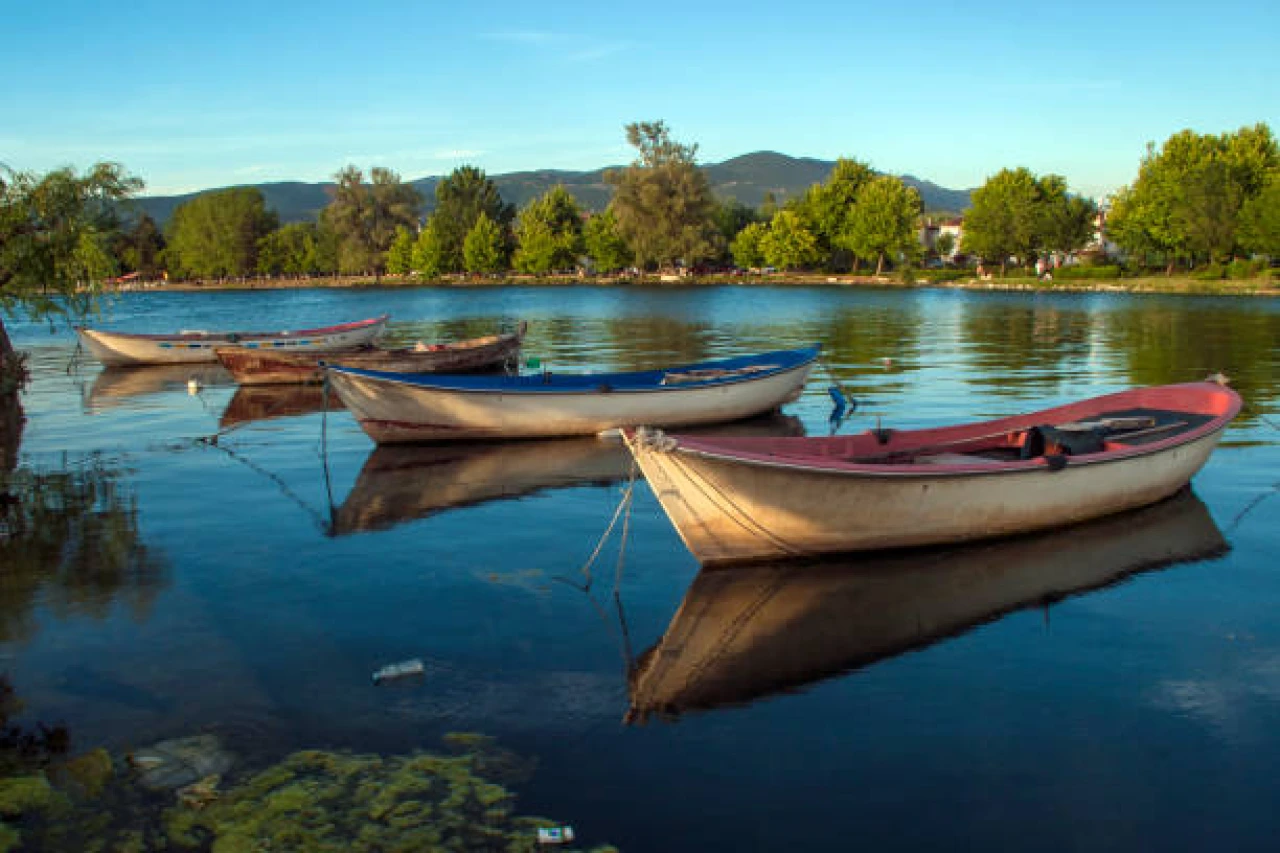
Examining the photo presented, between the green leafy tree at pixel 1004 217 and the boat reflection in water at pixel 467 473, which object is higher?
the green leafy tree at pixel 1004 217

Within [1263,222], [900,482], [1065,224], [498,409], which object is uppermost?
[1065,224]

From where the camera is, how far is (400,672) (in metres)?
7.92

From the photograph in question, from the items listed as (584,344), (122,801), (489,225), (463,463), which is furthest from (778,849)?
(489,225)

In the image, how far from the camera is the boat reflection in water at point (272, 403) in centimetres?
2231

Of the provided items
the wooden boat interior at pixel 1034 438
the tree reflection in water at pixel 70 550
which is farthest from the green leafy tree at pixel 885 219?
the tree reflection in water at pixel 70 550

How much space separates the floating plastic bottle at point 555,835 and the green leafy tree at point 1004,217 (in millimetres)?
104751

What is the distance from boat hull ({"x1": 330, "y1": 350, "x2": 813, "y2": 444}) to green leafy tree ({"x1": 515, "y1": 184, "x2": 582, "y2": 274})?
4811 inches

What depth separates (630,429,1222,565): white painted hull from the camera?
381 inches

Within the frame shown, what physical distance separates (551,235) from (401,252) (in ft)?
83.5

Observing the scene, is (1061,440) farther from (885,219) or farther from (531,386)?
(885,219)

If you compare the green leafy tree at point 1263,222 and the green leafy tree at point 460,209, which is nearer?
the green leafy tree at point 1263,222

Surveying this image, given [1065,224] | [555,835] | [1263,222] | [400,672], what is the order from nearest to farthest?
[555,835]
[400,672]
[1263,222]
[1065,224]

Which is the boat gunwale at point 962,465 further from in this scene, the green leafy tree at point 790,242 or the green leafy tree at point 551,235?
the green leafy tree at point 551,235

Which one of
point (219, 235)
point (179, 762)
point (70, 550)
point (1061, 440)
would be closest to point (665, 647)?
point (179, 762)
